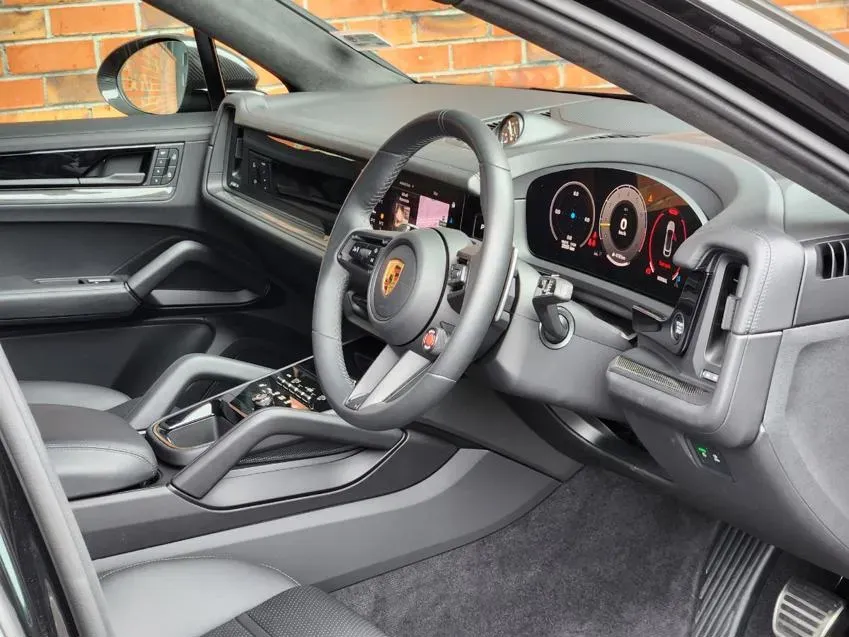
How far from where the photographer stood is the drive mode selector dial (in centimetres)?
121

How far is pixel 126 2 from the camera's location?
2713 mm

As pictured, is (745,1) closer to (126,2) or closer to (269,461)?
(269,461)

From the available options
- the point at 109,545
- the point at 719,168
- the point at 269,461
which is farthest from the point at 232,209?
the point at 719,168

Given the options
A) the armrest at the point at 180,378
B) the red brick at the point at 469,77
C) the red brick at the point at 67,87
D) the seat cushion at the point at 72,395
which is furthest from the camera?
the red brick at the point at 67,87

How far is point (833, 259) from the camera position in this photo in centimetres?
101

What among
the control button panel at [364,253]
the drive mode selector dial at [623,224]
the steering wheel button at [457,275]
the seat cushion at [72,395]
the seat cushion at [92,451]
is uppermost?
the drive mode selector dial at [623,224]

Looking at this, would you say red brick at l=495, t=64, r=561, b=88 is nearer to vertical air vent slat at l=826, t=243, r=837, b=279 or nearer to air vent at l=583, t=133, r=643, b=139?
air vent at l=583, t=133, r=643, b=139

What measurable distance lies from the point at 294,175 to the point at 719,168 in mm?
1045

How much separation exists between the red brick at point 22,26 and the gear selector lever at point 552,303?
206 cm

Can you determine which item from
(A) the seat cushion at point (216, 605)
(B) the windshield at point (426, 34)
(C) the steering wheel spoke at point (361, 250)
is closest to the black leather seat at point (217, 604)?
(A) the seat cushion at point (216, 605)

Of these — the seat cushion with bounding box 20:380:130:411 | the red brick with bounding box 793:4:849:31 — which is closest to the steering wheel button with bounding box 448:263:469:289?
the seat cushion with bounding box 20:380:130:411

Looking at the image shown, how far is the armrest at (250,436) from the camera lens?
143 cm

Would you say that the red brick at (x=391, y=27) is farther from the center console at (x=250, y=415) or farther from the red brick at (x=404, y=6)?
the center console at (x=250, y=415)

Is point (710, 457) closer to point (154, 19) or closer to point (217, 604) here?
point (217, 604)
